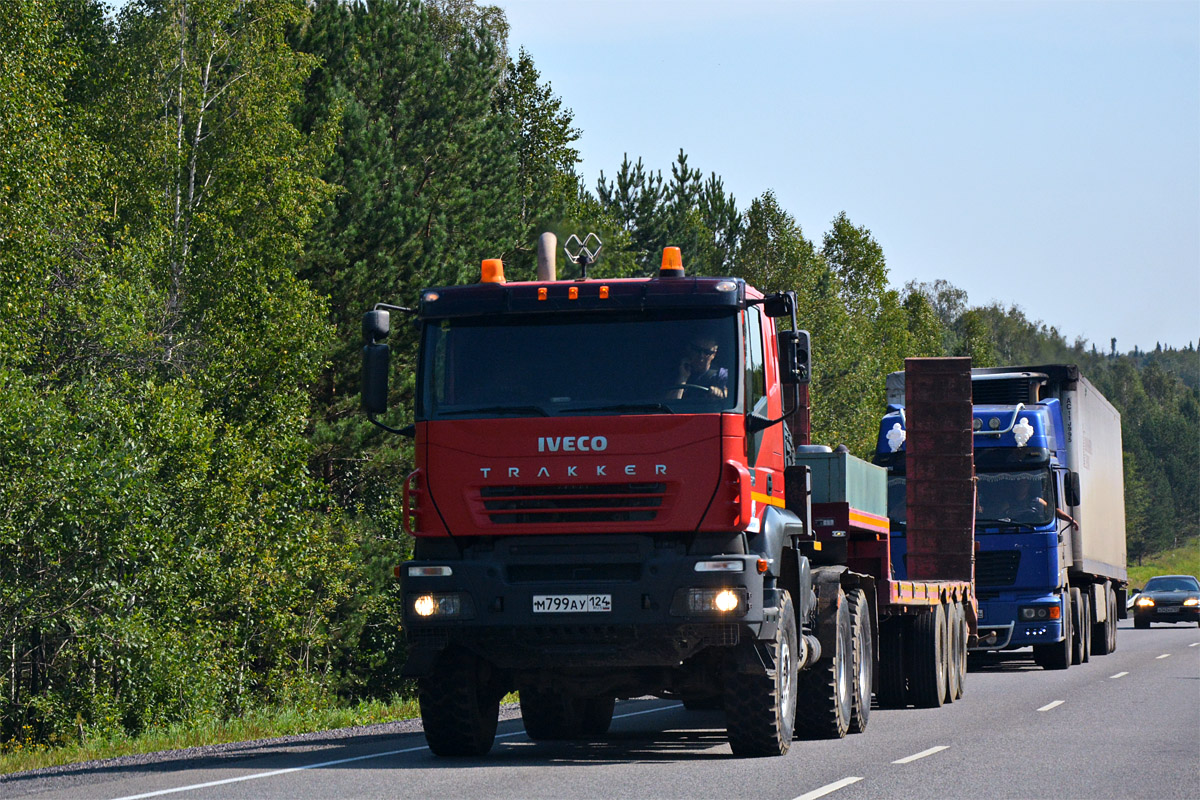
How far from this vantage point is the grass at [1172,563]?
122 meters

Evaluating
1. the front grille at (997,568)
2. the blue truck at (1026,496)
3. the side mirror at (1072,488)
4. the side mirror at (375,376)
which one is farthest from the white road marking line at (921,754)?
the side mirror at (1072,488)

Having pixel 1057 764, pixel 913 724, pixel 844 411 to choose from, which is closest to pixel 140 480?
pixel 913 724

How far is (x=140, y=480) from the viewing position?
2691 cm

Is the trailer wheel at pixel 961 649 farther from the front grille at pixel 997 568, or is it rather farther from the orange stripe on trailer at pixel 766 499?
the orange stripe on trailer at pixel 766 499

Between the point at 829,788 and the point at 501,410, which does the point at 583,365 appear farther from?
the point at 829,788

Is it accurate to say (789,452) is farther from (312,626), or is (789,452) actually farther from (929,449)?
(312,626)

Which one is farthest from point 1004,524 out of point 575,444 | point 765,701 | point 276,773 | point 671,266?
point 276,773

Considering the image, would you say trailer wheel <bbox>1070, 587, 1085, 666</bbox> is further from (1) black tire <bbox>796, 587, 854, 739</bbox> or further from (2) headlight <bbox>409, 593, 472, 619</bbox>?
(2) headlight <bbox>409, 593, 472, 619</bbox>

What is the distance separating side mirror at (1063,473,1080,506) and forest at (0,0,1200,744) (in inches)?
417

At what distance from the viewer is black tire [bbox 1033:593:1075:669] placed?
2633 cm

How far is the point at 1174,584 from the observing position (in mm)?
48875

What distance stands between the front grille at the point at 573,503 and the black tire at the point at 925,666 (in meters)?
7.98

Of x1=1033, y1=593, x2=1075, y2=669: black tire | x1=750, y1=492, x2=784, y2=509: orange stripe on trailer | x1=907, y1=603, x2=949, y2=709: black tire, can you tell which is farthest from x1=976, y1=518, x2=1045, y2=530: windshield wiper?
x1=750, y1=492, x2=784, y2=509: orange stripe on trailer

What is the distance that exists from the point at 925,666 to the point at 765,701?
6812 mm
